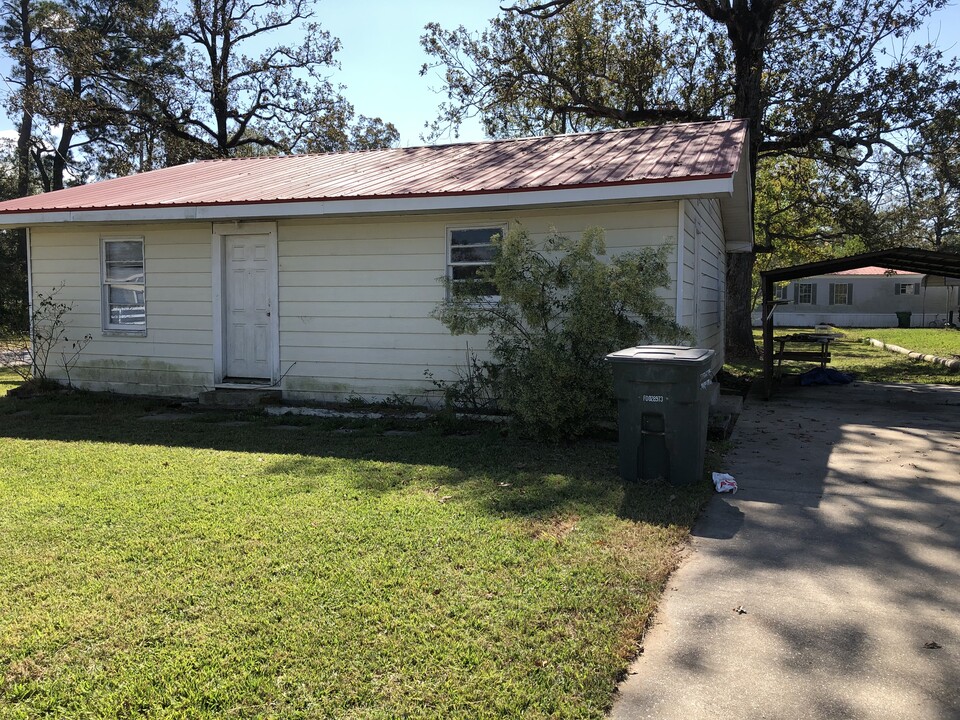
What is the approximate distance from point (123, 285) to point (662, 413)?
8543 mm

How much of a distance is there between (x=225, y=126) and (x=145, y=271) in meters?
18.0

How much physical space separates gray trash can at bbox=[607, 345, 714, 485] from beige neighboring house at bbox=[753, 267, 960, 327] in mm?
31686

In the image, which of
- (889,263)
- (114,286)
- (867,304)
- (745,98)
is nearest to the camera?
(114,286)

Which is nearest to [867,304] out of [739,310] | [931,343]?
[931,343]

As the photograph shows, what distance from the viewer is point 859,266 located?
10.6 meters

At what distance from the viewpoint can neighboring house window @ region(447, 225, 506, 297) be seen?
8859 mm

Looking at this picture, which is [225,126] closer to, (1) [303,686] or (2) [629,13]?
(2) [629,13]

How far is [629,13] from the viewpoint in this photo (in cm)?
1908

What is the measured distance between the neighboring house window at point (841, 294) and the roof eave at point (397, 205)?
30.0 metres

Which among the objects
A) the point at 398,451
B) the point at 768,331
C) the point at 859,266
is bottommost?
the point at 398,451

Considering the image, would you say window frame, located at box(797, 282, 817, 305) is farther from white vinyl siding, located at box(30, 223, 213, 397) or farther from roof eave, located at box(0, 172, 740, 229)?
white vinyl siding, located at box(30, 223, 213, 397)

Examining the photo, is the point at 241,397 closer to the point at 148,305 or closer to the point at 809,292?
the point at 148,305

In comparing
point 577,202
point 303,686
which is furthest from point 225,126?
point 303,686

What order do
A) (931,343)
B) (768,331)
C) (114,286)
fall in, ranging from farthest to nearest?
(931,343) < (768,331) < (114,286)
